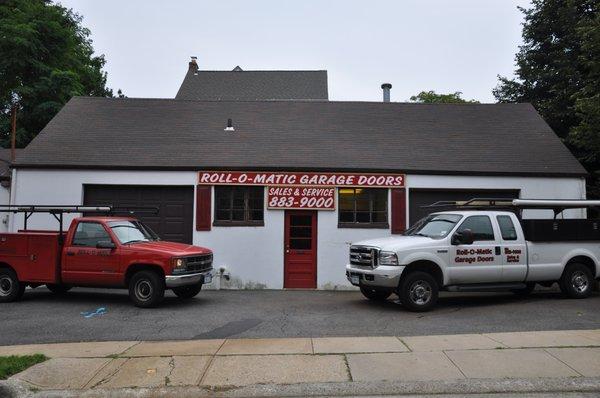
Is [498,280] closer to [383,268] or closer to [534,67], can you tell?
[383,268]

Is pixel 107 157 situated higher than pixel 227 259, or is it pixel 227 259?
pixel 107 157

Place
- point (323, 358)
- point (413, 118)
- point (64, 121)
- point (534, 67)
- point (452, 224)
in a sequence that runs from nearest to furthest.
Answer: point (323, 358) < point (452, 224) < point (64, 121) < point (413, 118) < point (534, 67)

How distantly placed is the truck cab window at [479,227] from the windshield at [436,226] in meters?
0.21

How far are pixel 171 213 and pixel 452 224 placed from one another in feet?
26.9

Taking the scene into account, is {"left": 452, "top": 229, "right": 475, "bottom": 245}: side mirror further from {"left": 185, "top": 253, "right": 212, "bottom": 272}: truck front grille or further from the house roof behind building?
the house roof behind building

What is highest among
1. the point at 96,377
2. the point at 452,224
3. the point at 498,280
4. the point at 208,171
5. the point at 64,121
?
the point at 64,121

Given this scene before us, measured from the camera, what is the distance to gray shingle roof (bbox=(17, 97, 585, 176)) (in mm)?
14805

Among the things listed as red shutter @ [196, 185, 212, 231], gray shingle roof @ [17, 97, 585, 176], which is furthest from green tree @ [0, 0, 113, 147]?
→ red shutter @ [196, 185, 212, 231]

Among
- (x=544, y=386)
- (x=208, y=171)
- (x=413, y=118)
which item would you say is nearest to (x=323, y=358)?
(x=544, y=386)

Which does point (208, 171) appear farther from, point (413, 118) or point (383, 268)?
point (413, 118)

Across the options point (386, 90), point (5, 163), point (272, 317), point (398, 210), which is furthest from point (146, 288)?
point (386, 90)

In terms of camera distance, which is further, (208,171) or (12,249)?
(208,171)

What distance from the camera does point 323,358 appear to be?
672cm

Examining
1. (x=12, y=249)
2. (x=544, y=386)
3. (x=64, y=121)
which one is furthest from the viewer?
(x=64, y=121)
